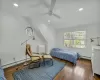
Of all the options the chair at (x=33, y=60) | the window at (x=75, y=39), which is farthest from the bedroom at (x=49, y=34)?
the chair at (x=33, y=60)

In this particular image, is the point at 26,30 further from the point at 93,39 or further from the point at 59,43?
the point at 93,39

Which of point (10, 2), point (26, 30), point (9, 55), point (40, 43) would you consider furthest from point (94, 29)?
point (9, 55)

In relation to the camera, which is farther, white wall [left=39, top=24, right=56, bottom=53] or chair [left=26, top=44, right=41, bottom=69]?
white wall [left=39, top=24, right=56, bottom=53]

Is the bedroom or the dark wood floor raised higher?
the bedroom

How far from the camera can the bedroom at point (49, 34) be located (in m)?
2.63

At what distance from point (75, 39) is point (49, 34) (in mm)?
1746

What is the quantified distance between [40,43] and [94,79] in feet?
10.9

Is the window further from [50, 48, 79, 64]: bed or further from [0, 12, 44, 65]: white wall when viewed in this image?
[0, 12, 44, 65]: white wall

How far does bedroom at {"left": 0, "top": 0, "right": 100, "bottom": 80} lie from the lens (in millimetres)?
2635

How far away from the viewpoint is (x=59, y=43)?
5578 millimetres

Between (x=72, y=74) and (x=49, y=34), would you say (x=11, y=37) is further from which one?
(x=72, y=74)

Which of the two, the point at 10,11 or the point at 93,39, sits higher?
the point at 10,11

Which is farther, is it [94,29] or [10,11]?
[94,29]

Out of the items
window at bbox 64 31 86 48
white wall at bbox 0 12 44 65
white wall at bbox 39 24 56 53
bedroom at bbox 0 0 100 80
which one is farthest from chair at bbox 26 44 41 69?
window at bbox 64 31 86 48
